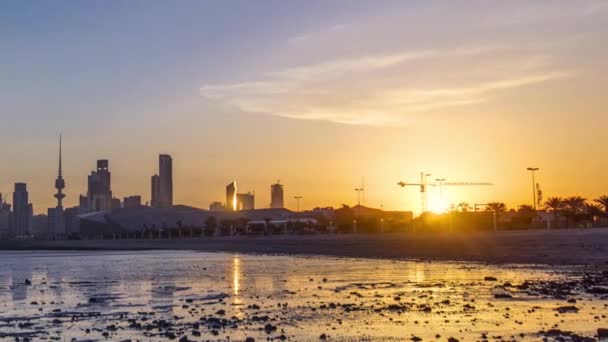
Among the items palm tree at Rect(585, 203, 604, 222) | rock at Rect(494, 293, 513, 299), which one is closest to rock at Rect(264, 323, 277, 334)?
rock at Rect(494, 293, 513, 299)

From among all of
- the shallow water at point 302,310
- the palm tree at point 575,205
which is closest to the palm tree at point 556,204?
the palm tree at point 575,205

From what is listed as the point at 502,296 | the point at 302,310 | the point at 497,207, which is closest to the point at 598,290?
the point at 502,296

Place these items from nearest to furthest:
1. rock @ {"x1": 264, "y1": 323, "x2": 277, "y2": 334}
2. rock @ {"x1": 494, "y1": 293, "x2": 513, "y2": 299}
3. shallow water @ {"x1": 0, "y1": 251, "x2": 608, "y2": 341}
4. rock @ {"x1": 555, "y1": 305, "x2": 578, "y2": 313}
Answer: shallow water @ {"x1": 0, "y1": 251, "x2": 608, "y2": 341} → rock @ {"x1": 264, "y1": 323, "x2": 277, "y2": 334} → rock @ {"x1": 555, "y1": 305, "x2": 578, "y2": 313} → rock @ {"x1": 494, "y1": 293, "x2": 513, "y2": 299}

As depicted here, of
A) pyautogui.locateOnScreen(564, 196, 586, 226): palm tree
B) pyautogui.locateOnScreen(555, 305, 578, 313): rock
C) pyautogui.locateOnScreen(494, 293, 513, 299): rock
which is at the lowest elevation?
pyautogui.locateOnScreen(555, 305, 578, 313): rock

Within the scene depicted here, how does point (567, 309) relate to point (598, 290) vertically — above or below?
below

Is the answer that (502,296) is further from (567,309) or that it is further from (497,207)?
(497,207)

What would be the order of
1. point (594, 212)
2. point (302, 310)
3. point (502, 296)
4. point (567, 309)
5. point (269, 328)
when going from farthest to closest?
point (594, 212)
point (502, 296)
point (302, 310)
point (567, 309)
point (269, 328)

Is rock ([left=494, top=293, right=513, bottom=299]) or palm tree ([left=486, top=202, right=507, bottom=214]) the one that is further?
palm tree ([left=486, top=202, right=507, bottom=214])

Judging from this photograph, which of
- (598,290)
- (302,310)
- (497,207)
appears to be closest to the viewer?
(302,310)

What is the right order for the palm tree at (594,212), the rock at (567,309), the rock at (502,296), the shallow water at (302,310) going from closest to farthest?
the shallow water at (302,310), the rock at (567,309), the rock at (502,296), the palm tree at (594,212)

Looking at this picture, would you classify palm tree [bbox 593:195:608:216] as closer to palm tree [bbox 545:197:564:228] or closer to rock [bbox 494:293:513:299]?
palm tree [bbox 545:197:564:228]

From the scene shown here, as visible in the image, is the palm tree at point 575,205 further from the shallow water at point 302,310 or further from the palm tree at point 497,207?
the shallow water at point 302,310

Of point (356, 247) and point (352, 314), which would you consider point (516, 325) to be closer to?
point (352, 314)

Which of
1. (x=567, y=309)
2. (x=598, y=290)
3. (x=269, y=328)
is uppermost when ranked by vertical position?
(x=598, y=290)
